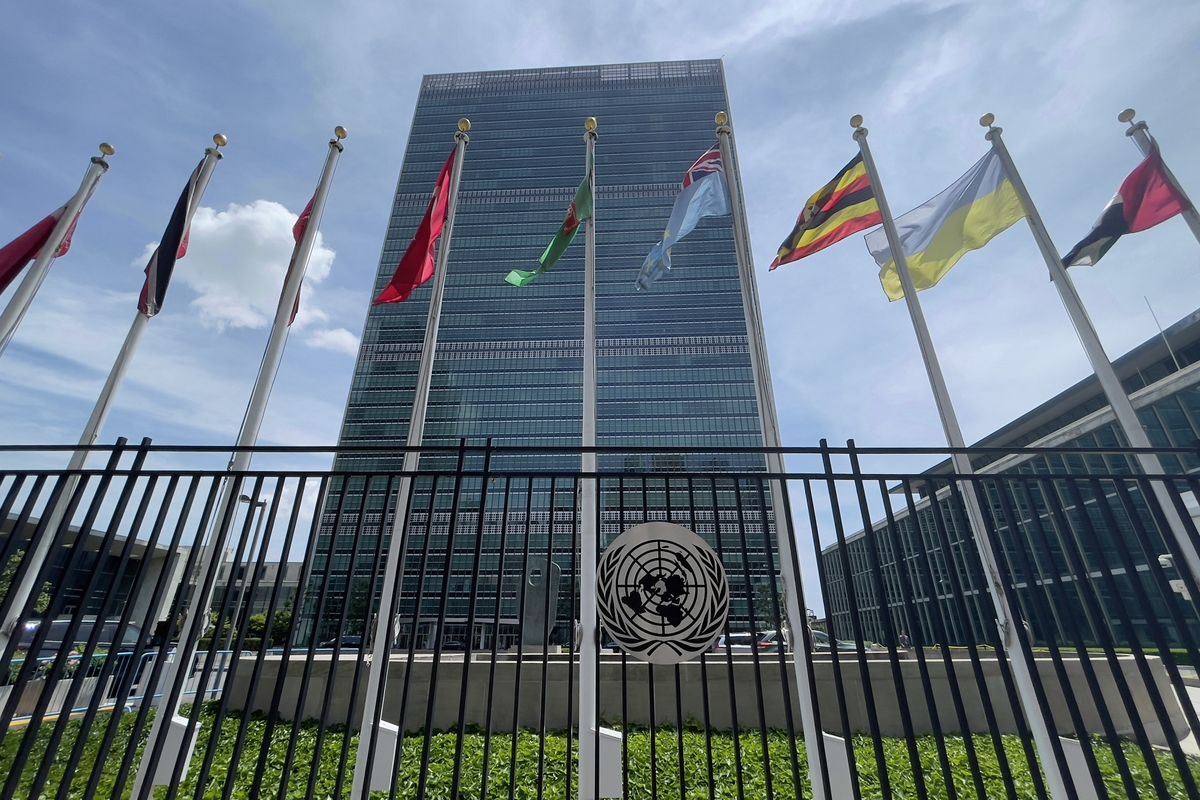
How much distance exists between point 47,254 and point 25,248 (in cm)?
26

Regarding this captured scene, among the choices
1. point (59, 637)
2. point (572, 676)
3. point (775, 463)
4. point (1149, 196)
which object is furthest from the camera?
point (59, 637)

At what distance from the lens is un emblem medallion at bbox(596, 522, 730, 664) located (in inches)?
138

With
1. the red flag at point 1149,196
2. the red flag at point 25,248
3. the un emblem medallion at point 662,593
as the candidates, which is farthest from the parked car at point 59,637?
the red flag at point 1149,196

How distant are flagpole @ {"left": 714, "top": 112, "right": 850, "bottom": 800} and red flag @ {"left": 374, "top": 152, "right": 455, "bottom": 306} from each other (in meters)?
3.76

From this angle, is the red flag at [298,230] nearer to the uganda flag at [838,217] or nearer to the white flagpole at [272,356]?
the white flagpole at [272,356]

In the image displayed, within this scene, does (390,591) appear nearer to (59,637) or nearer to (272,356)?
(272,356)

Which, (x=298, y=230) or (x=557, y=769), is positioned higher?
(x=298, y=230)

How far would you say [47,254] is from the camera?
648 centimetres

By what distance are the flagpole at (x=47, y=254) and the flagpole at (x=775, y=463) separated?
308 inches

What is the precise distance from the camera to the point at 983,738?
830 cm

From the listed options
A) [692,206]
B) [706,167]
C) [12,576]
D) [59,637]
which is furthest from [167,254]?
[59,637]

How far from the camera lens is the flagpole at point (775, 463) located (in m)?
4.14

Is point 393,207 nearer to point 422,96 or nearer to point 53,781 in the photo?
point 422,96

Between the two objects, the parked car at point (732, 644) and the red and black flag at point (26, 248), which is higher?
the red and black flag at point (26, 248)
